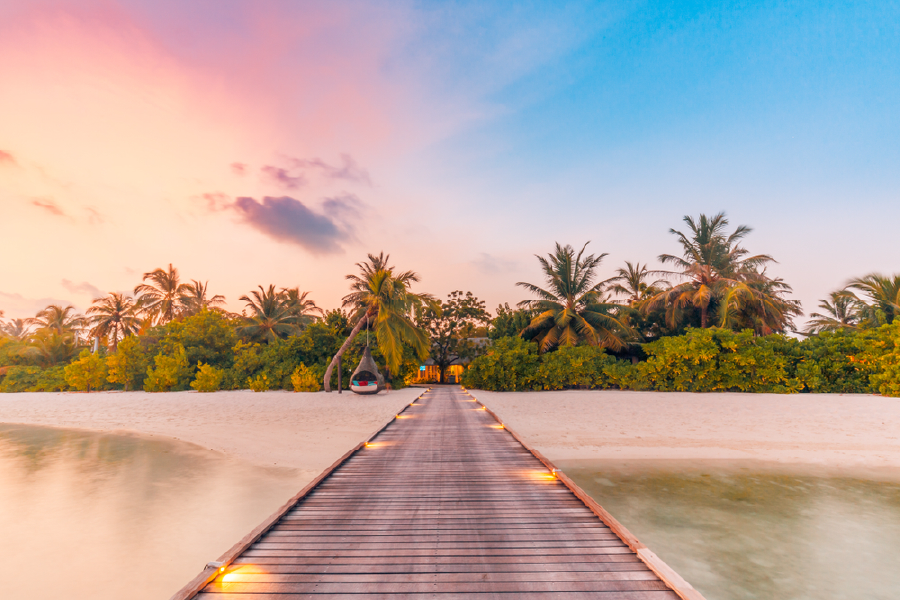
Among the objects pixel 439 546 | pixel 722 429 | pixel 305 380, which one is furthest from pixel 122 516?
pixel 305 380

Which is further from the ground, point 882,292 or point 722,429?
point 882,292

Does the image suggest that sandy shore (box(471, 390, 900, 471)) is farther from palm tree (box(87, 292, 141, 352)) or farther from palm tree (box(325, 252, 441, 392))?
palm tree (box(87, 292, 141, 352))

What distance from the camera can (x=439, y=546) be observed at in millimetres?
3463

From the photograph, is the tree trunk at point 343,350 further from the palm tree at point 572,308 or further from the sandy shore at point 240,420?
the palm tree at point 572,308

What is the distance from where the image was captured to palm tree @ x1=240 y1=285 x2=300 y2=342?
2914cm

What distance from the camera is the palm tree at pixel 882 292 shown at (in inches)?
861

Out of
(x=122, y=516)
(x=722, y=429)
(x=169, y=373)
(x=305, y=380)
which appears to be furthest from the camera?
(x=169, y=373)

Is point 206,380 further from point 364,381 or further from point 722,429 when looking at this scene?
point 722,429

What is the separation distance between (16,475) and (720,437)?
15329 mm

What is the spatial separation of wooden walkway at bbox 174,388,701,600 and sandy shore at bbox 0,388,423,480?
272cm

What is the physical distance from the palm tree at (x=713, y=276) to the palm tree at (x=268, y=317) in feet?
85.7

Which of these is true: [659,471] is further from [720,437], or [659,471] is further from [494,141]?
[494,141]

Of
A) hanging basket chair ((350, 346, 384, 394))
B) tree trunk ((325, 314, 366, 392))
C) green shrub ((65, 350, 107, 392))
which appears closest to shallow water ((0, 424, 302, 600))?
hanging basket chair ((350, 346, 384, 394))

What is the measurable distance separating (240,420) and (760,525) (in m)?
13.2
